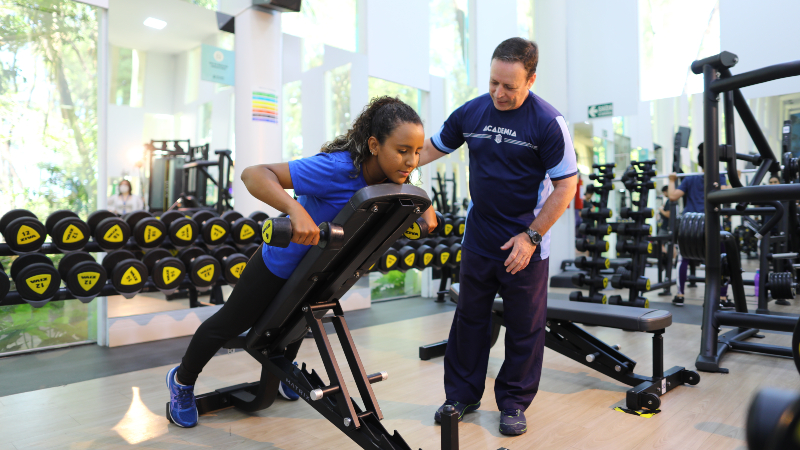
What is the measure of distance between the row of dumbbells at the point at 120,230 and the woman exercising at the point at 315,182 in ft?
5.39

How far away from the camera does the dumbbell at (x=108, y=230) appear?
3.14 metres

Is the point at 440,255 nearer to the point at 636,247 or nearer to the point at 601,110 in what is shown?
the point at 636,247

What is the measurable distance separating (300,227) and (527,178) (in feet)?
3.32

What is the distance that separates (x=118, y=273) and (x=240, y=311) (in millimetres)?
1710

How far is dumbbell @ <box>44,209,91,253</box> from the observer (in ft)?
9.82

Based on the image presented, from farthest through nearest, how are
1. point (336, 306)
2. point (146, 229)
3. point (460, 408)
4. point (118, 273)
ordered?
point (146, 229) → point (118, 273) → point (460, 408) → point (336, 306)

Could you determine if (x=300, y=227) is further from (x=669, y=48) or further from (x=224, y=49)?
(x=669, y=48)

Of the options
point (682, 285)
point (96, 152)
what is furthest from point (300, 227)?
point (682, 285)

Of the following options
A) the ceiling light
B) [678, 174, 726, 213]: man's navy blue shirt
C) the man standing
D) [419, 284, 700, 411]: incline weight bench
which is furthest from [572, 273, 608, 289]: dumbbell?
the ceiling light

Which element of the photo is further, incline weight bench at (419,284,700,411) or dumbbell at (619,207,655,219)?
dumbbell at (619,207,655,219)

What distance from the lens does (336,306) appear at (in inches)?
72.4

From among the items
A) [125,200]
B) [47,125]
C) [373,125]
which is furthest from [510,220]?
[125,200]

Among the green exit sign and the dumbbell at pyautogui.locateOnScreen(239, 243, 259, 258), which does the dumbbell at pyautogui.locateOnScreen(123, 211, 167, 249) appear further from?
the green exit sign

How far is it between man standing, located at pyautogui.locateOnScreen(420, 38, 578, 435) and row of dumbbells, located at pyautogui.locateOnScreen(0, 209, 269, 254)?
6.43 feet
